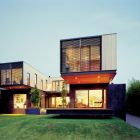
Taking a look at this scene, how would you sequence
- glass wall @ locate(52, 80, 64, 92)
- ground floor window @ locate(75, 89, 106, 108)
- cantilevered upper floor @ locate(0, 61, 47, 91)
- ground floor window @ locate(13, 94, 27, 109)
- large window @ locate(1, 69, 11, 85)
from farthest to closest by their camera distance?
glass wall @ locate(52, 80, 64, 92) < ground floor window @ locate(13, 94, 27, 109) < large window @ locate(1, 69, 11, 85) < cantilevered upper floor @ locate(0, 61, 47, 91) < ground floor window @ locate(75, 89, 106, 108)

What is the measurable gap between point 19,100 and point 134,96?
536 inches

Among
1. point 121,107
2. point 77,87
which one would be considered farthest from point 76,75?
point 121,107

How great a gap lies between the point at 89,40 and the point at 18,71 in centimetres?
1215

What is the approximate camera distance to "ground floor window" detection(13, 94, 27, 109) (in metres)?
26.8

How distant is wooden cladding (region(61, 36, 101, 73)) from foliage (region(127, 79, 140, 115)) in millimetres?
8105

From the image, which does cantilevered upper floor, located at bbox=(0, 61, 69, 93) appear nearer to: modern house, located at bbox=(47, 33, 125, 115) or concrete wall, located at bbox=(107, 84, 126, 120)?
modern house, located at bbox=(47, 33, 125, 115)

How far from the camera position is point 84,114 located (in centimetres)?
1521

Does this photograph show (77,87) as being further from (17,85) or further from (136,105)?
(17,85)

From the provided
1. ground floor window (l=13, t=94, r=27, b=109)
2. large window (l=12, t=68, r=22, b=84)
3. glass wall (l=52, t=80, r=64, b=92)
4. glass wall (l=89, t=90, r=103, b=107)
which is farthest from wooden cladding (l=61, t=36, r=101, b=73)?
glass wall (l=52, t=80, r=64, b=92)

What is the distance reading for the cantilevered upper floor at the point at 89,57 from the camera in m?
15.1

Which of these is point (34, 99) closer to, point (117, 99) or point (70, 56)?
point (117, 99)

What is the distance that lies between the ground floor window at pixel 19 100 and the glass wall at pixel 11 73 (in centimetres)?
267

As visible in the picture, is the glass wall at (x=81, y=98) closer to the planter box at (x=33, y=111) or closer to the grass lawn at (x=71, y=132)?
the planter box at (x=33, y=111)

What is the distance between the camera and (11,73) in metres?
25.3
